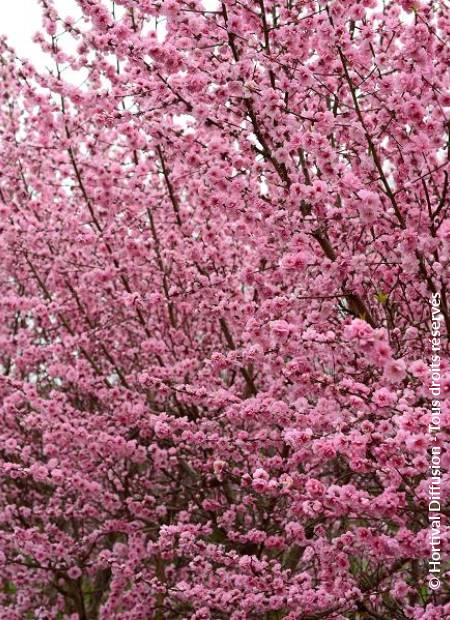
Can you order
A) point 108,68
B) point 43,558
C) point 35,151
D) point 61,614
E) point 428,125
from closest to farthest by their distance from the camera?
point 428,125, point 108,68, point 43,558, point 35,151, point 61,614

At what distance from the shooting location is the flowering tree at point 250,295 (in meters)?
4.22

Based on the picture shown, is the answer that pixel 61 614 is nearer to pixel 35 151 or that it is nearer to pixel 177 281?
pixel 177 281

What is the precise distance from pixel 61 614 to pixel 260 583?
5.40 metres

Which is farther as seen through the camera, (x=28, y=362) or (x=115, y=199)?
(x=28, y=362)

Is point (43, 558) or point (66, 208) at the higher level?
point (66, 208)

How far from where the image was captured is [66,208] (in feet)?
26.5

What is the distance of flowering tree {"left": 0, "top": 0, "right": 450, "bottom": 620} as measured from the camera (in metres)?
4.22

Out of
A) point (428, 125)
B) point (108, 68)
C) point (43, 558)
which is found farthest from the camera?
point (43, 558)

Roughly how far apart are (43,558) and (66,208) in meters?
3.93

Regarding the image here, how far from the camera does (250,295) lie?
6965 mm

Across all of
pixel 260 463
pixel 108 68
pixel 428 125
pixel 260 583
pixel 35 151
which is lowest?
pixel 260 583

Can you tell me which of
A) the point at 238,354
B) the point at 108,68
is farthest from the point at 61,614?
the point at 108,68

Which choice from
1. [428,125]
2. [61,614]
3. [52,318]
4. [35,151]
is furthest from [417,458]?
[61,614]

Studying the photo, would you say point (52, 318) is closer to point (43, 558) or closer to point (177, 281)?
point (177, 281)
